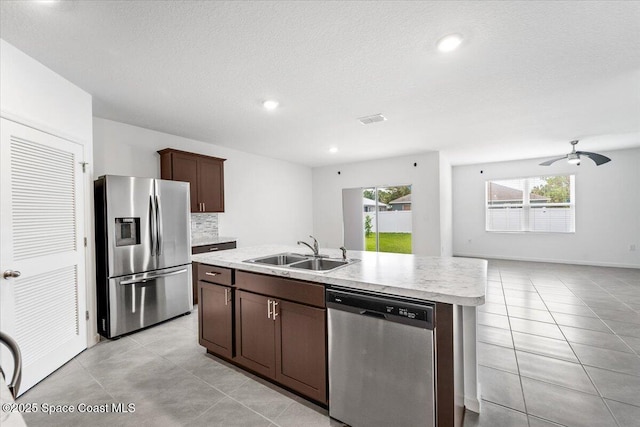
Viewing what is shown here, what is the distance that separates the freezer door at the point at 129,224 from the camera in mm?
2910

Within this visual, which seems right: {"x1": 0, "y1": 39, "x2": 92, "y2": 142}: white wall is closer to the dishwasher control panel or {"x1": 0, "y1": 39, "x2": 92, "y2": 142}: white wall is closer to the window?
the dishwasher control panel

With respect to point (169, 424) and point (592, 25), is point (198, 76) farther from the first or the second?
point (592, 25)

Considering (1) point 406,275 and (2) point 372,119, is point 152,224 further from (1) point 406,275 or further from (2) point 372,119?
(2) point 372,119

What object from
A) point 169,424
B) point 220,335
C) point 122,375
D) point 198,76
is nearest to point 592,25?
point 198,76

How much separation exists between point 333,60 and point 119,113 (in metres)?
2.81

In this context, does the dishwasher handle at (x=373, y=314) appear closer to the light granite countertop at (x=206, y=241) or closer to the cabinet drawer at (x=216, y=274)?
the cabinet drawer at (x=216, y=274)

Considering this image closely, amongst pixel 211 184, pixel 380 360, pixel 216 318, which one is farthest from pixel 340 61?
pixel 211 184

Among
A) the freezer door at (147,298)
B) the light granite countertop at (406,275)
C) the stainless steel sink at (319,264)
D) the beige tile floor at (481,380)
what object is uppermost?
the light granite countertop at (406,275)

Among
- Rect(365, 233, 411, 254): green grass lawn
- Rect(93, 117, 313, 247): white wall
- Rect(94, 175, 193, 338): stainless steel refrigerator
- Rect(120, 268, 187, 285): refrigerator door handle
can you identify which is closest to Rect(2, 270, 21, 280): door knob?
Rect(94, 175, 193, 338): stainless steel refrigerator

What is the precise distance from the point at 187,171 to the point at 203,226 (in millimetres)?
1044

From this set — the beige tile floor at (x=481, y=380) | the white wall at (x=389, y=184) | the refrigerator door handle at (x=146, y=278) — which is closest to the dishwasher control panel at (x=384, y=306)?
the beige tile floor at (x=481, y=380)

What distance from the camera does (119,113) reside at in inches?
133

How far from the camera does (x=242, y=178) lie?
565cm

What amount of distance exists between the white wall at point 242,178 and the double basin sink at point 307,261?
2.70 m
